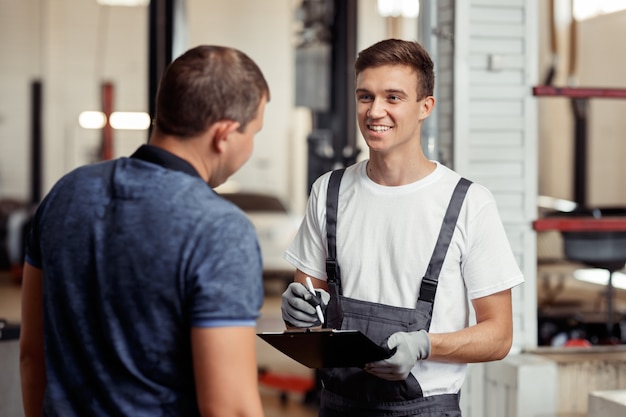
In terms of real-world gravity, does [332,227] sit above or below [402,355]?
above

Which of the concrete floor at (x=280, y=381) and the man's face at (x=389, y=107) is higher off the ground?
the man's face at (x=389, y=107)

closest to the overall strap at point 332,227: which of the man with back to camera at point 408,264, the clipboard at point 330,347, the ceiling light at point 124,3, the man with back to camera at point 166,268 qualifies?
the man with back to camera at point 408,264

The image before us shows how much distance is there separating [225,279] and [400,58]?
1.04 m

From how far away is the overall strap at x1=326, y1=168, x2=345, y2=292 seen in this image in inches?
99.3

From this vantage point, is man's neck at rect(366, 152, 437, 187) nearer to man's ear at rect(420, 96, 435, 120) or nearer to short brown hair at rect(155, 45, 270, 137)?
man's ear at rect(420, 96, 435, 120)

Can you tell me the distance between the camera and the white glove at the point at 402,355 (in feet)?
7.25

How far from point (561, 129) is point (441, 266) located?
1363 centimetres

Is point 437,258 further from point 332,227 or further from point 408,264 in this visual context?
point 332,227

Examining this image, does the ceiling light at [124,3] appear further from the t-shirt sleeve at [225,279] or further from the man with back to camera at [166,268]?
the t-shirt sleeve at [225,279]

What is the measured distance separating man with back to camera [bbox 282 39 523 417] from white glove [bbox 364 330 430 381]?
3 cm

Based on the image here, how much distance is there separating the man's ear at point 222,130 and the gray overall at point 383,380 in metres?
0.84

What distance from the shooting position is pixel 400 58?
2455 mm

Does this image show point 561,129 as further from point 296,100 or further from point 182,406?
point 182,406

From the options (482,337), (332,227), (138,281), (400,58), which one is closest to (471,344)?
(482,337)
